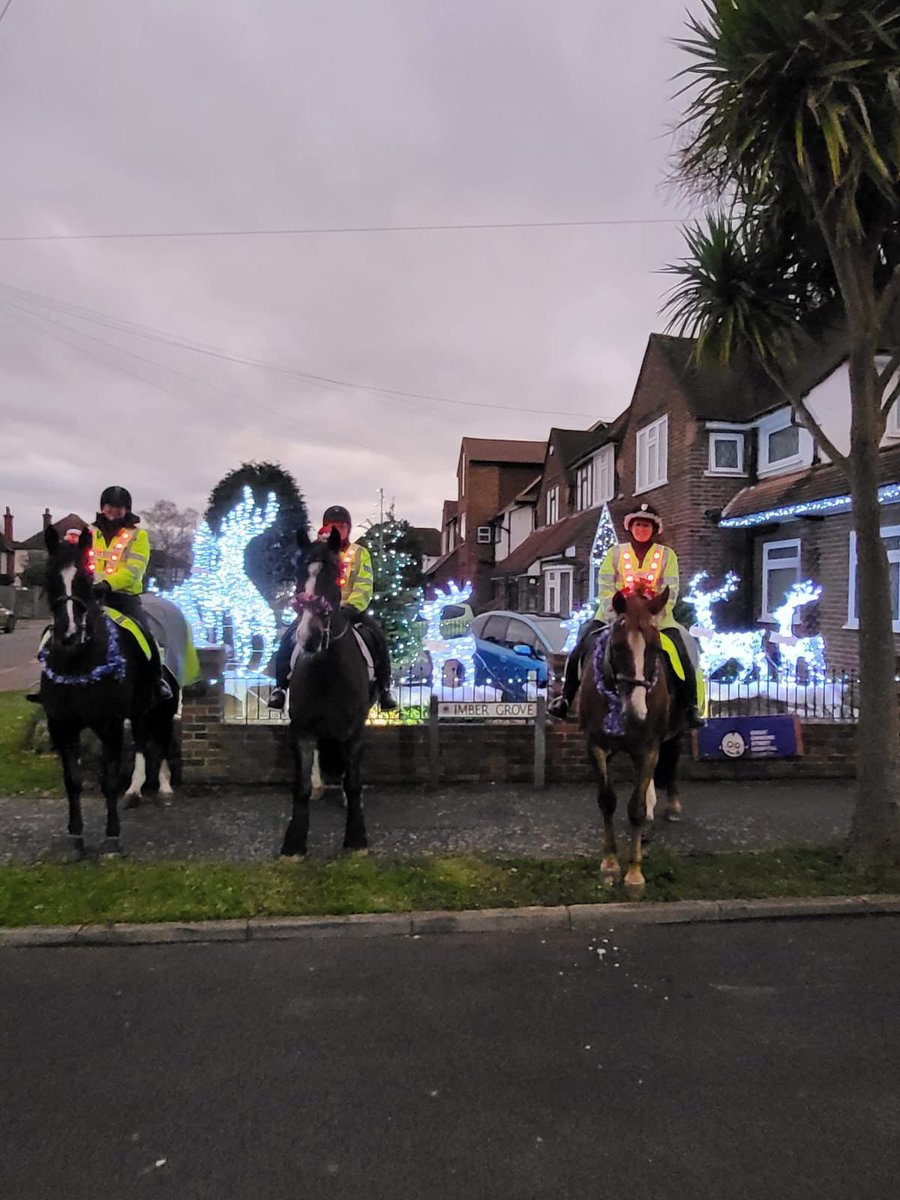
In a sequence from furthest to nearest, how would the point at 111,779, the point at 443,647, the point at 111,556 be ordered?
the point at 443,647 → the point at 111,556 → the point at 111,779

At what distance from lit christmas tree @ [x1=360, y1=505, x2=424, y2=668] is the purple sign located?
4560 mm

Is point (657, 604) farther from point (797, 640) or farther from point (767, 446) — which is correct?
point (767, 446)

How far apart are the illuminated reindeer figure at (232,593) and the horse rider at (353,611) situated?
5.70 metres

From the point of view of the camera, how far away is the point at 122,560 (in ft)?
21.7

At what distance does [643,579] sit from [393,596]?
18.1 feet

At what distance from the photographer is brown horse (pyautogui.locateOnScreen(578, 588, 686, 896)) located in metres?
5.23

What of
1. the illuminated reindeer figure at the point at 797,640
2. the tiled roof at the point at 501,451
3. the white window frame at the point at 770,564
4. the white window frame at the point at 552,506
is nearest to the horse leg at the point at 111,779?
the illuminated reindeer figure at the point at 797,640

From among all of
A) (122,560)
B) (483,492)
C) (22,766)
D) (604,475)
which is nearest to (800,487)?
(604,475)

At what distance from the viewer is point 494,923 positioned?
514cm

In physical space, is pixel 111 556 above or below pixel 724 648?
above

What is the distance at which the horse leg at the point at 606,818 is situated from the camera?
571 cm

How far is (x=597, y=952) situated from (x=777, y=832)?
9.24ft

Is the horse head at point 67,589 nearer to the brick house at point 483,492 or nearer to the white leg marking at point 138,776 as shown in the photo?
the white leg marking at point 138,776

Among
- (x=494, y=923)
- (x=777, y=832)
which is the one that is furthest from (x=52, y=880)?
(x=777, y=832)
